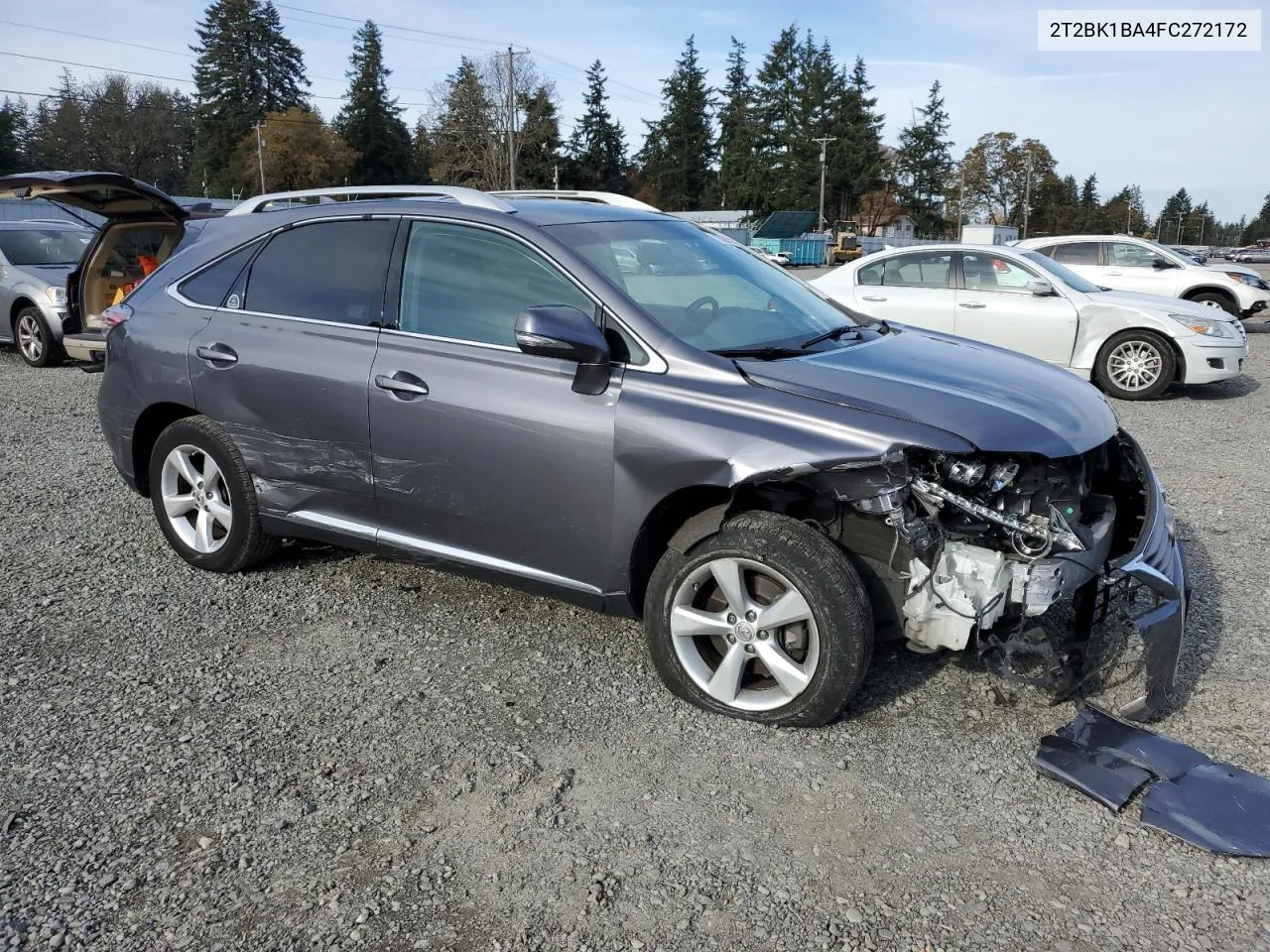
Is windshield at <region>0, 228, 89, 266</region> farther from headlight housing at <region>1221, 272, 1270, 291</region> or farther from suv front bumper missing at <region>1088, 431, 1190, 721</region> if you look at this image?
headlight housing at <region>1221, 272, 1270, 291</region>

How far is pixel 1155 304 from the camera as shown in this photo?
32.8 ft

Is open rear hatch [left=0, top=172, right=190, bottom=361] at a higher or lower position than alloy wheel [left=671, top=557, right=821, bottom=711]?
higher

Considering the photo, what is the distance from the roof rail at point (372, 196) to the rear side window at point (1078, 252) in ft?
43.2

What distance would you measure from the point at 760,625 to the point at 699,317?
48.2 inches

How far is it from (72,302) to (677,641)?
31.8 ft

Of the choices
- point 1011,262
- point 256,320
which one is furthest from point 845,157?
point 256,320

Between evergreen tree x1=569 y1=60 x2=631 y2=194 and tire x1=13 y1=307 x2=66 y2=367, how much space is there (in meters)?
84.2

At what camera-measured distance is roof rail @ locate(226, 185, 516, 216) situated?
4074 mm

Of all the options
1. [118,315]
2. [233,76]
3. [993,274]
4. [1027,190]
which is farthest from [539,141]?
[118,315]

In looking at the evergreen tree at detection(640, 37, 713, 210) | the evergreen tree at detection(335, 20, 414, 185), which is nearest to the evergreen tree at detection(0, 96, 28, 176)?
the evergreen tree at detection(335, 20, 414, 185)

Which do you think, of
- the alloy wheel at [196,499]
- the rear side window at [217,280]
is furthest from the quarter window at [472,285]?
the alloy wheel at [196,499]

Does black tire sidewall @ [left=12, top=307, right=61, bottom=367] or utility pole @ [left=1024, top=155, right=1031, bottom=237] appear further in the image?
utility pole @ [left=1024, top=155, right=1031, bottom=237]

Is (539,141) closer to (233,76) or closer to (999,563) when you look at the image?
(233,76)

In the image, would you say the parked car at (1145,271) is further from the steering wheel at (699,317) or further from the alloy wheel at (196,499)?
the alloy wheel at (196,499)
